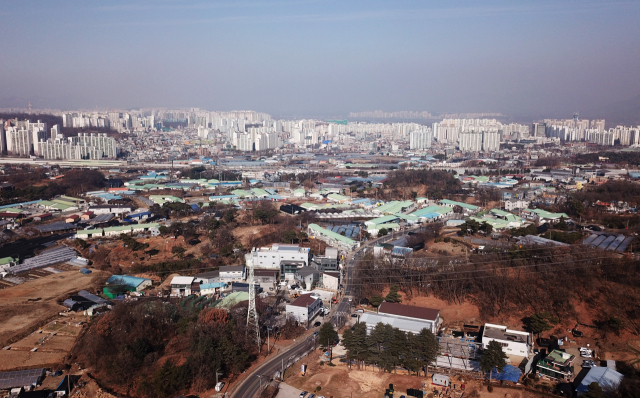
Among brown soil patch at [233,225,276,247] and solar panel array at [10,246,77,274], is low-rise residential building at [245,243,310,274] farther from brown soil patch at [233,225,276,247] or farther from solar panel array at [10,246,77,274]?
solar panel array at [10,246,77,274]

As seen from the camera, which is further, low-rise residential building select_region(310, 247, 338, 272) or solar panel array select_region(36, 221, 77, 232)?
solar panel array select_region(36, 221, 77, 232)

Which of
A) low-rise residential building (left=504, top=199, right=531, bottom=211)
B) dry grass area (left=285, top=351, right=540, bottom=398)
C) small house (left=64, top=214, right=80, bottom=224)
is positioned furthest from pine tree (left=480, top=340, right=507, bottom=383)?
small house (left=64, top=214, right=80, bottom=224)

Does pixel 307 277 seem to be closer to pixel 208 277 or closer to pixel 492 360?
pixel 208 277

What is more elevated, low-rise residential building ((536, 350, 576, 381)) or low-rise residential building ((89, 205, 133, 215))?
low-rise residential building ((89, 205, 133, 215))

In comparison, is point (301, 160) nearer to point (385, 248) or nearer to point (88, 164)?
point (88, 164)

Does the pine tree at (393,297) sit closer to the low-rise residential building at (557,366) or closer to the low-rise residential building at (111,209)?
the low-rise residential building at (557,366)

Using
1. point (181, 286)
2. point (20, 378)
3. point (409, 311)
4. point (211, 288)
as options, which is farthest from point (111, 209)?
point (409, 311)

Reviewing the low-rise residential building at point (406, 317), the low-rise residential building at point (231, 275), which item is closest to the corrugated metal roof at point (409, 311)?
the low-rise residential building at point (406, 317)
